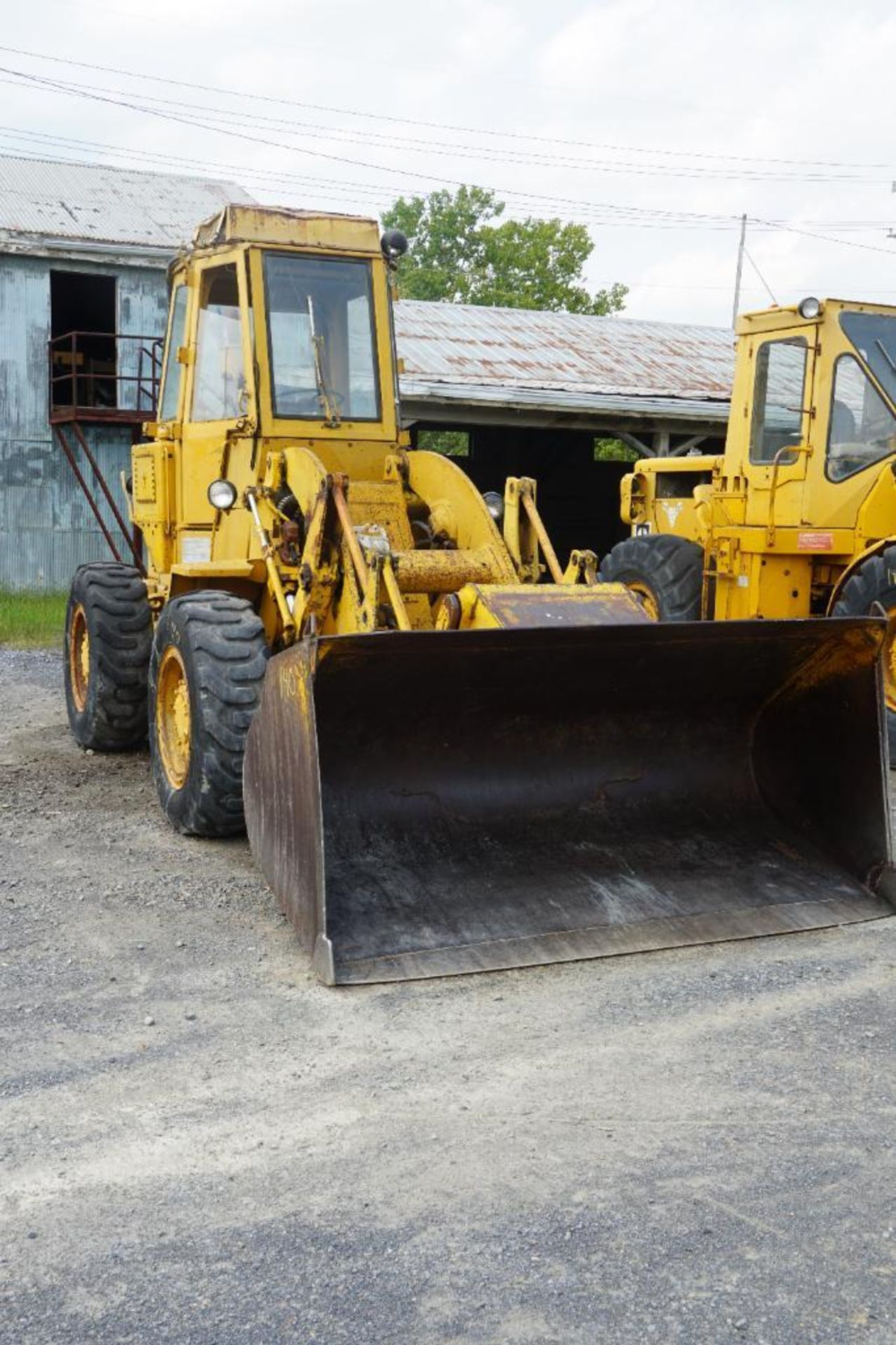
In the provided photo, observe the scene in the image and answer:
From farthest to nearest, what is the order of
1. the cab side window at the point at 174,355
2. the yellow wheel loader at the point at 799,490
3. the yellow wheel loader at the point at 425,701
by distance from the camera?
1. the yellow wheel loader at the point at 799,490
2. the cab side window at the point at 174,355
3. the yellow wheel loader at the point at 425,701

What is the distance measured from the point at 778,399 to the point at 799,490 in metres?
0.68

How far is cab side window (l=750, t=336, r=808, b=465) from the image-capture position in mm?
9164

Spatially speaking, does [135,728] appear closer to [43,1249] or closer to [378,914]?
[378,914]

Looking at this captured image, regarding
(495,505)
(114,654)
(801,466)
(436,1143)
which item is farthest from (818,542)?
(436,1143)

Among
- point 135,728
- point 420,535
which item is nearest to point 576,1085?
point 420,535

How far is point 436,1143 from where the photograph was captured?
3.51 meters

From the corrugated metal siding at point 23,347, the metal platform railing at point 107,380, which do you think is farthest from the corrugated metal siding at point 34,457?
the metal platform railing at point 107,380

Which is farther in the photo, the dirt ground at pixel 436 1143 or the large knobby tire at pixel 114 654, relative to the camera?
the large knobby tire at pixel 114 654

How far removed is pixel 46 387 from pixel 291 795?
15225 millimetres

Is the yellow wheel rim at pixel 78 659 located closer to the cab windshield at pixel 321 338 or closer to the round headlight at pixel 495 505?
the cab windshield at pixel 321 338

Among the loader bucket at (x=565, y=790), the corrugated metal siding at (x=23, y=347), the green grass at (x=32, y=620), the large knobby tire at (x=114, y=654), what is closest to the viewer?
the loader bucket at (x=565, y=790)

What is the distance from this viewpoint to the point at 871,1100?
3.75m

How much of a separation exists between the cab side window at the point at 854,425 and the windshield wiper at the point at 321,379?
11.9 ft

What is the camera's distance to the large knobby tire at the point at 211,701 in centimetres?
593
